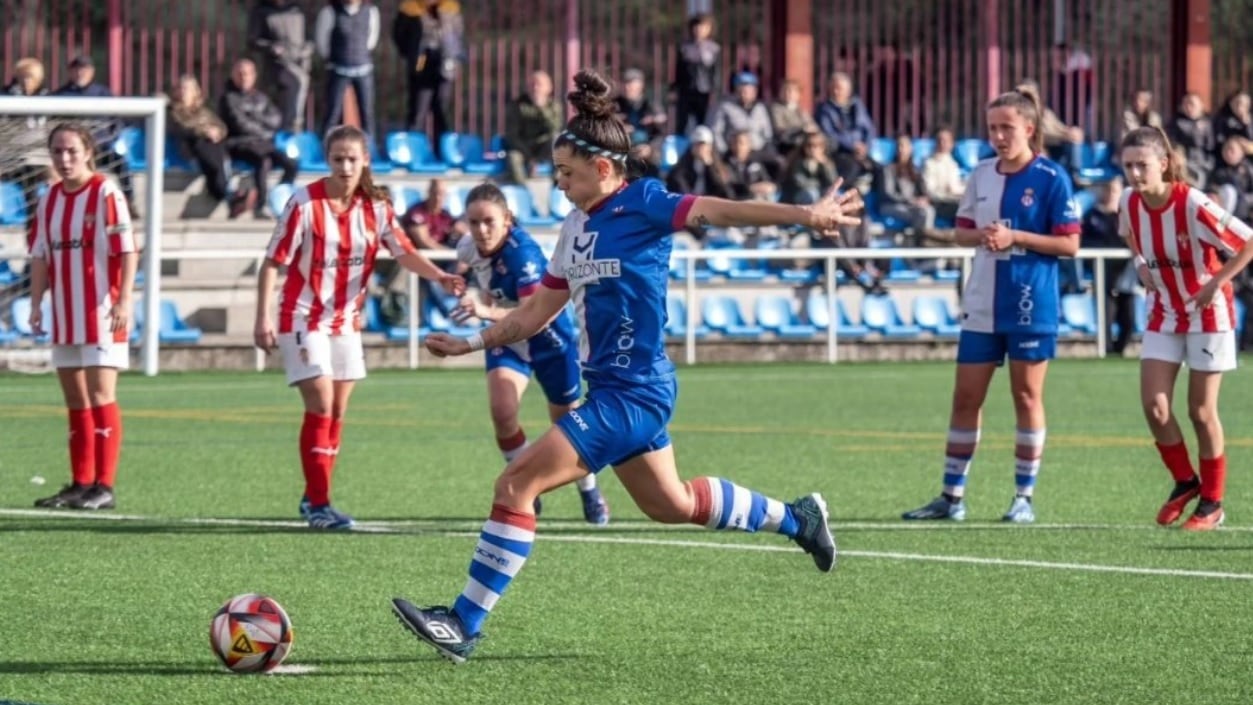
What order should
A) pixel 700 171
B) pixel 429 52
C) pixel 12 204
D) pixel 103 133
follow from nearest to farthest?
pixel 103 133 → pixel 12 204 → pixel 700 171 → pixel 429 52

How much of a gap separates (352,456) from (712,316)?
34.6ft

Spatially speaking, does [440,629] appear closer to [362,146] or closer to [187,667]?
[187,667]

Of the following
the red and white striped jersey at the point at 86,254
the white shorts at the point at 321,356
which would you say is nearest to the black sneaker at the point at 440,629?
the white shorts at the point at 321,356

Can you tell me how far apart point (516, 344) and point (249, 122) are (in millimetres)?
12972

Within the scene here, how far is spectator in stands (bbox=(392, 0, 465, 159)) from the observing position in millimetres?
24531

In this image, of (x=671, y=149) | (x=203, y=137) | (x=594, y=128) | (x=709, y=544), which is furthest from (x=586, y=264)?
(x=671, y=149)

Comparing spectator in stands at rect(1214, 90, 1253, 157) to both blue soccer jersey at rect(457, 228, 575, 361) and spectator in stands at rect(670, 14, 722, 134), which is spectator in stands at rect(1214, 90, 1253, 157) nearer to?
spectator in stands at rect(670, 14, 722, 134)

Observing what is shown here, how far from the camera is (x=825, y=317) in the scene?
24406 millimetres

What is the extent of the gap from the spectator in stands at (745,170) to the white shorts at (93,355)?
13.3 meters

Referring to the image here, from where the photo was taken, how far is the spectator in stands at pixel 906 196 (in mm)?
25391

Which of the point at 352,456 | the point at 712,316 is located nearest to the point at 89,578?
the point at 352,456

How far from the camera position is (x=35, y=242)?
11.4 meters

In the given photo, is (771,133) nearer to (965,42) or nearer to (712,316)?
(712,316)

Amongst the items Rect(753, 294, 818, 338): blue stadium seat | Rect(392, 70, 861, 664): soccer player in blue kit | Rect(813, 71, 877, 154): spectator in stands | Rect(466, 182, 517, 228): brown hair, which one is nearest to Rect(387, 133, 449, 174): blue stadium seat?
Rect(753, 294, 818, 338): blue stadium seat
